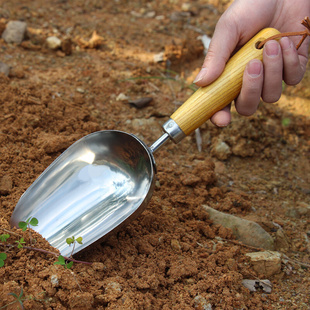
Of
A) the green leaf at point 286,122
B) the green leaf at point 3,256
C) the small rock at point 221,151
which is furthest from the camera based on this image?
the green leaf at point 286,122

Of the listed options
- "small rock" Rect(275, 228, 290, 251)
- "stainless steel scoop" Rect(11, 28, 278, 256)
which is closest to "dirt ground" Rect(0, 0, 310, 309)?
"small rock" Rect(275, 228, 290, 251)

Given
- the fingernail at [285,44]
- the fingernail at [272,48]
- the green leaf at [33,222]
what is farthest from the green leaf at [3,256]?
the fingernail at [285,44]

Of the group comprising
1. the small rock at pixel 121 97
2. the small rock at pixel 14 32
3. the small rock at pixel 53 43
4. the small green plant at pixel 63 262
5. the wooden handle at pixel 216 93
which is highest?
the small rock at pixel 14 32

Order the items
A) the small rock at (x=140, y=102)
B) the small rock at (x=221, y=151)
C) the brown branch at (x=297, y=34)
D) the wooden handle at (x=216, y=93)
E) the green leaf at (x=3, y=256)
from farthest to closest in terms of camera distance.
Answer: the small rock at (x=140, y=102) < the small rock at (x=221, y=151) < the wooden handle at (x=216, y=93) < the brown branch at (x=297, y=34) < the green leaf at (x=3, y=256)

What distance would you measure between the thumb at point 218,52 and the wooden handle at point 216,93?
35mm

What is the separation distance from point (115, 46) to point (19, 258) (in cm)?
219

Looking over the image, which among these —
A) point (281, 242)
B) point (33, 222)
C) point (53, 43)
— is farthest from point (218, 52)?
point (53, 43)

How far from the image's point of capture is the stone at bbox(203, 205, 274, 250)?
1.76m

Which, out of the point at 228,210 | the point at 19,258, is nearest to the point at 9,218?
the point at 19,258

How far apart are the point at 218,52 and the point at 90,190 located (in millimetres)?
950

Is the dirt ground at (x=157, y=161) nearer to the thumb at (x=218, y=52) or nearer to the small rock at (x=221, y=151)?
the small rock at (x=221, y=151)

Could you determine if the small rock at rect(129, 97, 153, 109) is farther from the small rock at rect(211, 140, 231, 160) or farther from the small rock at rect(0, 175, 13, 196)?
the small rock at rect(0, 175, 13, 196)

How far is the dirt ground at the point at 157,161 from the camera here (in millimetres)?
1394

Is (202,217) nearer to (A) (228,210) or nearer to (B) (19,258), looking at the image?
(A) (228,210)
